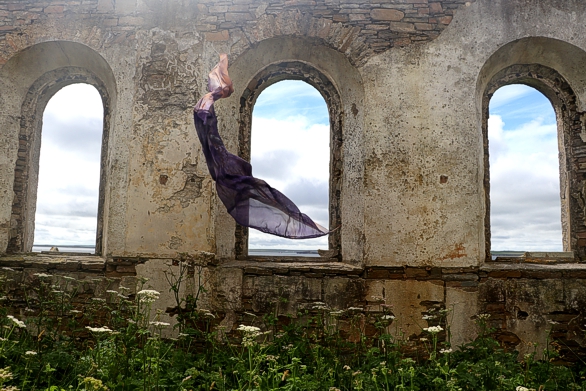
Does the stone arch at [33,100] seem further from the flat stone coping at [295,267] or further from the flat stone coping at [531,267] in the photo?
the flat stone coping at [531,267]

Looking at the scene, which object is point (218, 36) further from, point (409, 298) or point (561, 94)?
point (561, 94)

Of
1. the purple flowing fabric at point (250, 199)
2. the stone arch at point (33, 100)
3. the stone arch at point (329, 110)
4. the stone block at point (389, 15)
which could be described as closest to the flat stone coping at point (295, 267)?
the stone arch at point (329, 110)

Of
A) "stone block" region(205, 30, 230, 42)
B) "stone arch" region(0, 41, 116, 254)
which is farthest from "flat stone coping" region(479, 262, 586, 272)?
"stone arch" region(0, 41, 116, 254)

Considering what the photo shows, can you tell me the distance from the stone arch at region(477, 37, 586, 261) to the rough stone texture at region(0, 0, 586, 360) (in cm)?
2

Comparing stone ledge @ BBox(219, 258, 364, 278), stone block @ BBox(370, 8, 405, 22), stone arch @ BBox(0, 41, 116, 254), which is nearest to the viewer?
stone ledge @ BBox(219, 258, 364, 278)

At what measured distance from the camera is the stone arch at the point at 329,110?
5.34 meters

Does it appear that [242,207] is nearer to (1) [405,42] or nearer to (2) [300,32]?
(2) [300,32]

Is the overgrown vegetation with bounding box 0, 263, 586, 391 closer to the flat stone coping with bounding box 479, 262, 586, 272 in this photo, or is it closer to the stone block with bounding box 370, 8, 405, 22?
the flat stone coping with bounding box 479, 262, 586, 272

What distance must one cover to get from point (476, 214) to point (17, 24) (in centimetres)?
576

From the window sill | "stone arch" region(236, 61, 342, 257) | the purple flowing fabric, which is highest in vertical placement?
"stone arch" region(236, 61, 342, 257)

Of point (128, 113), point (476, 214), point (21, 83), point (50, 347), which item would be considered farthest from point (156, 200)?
point (476, 214)

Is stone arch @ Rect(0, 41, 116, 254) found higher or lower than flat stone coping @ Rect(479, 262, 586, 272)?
higher

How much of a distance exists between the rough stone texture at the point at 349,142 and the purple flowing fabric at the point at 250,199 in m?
0.67

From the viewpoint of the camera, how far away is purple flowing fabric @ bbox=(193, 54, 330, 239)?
4.53 metres
